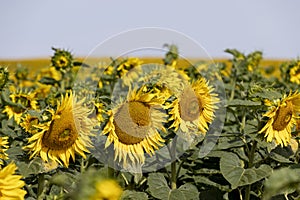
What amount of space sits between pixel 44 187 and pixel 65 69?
74.9 inches

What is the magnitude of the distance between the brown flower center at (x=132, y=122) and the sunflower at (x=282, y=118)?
19.7 inches

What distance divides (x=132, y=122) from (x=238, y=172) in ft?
1.68

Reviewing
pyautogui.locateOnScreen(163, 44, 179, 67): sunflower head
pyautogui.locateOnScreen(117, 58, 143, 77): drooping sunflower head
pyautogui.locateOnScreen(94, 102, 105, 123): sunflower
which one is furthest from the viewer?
pyautogui.locateOnScreen(163, 44, 179, 67): sunflower head

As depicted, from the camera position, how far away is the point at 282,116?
2.37 m

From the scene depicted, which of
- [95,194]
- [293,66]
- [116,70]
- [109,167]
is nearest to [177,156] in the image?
[109,167]

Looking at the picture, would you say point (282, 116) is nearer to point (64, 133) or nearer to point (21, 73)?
point (64, 133)

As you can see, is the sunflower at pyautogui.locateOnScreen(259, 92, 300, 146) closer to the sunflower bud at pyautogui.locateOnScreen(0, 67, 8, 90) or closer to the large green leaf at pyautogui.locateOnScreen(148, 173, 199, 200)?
the large green leaf at pyautogui.locateOnScreen(148, 173, 199, 200)

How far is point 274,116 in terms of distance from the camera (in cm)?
235

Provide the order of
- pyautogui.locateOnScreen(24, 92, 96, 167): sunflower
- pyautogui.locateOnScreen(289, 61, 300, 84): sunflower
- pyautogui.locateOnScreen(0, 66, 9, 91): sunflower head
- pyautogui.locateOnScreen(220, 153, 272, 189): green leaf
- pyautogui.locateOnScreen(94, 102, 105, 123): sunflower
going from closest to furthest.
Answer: pyautogui.locateOnScreen(24, 92, 96, 167): sunflower → pyautogui.locateOnScreen(220, 153, 272, 189): green leaf → pyautogui.locateOnScreen(94, 102, 105, 123): sunflower → pyautogui.locateOnScreen(0, 66, 9, 91): sunflower head → pyautogui.locateOnScreen(289, 61, 300, 84): sunflower

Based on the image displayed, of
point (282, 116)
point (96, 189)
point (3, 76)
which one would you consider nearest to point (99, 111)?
point (3, 76)

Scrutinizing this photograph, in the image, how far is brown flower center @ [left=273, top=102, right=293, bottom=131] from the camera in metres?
2.36

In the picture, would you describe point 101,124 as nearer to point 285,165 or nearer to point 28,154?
point 28,154

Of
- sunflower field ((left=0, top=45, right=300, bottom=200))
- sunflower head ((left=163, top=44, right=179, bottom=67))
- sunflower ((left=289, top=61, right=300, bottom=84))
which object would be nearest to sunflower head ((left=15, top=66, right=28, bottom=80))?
sunflower head ((left=163, top=44, right=179, bottom=67))

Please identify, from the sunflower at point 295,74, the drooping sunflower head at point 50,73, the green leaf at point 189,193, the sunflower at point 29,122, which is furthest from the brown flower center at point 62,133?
the drooping sunflower head at point 50,73
